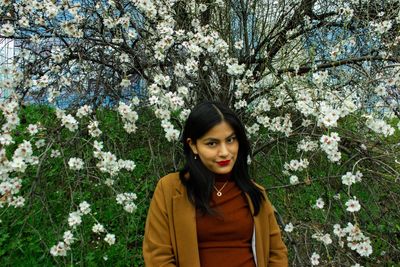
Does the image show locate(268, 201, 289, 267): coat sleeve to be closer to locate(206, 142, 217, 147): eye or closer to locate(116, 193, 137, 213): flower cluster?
locate(206, 142, 217, 147): eye

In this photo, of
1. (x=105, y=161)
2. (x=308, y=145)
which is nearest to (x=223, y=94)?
(x=308, y=145)

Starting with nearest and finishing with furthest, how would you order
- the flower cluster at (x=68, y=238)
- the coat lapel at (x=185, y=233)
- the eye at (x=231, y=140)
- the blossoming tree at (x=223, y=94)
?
1. the coat lapel at (x=185, y=233)
2. the eye at (x=231, y=140)
3. the flower cluster at (x=68, y=238)
4. the blossoming tree at (x=223, y=94)

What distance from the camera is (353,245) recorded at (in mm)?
2404

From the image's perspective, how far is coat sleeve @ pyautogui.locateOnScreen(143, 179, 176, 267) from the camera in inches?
72.1

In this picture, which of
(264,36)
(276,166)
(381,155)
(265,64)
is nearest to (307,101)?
(381,155)

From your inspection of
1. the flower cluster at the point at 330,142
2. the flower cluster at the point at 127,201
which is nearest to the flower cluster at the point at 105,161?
the flower cluster at the point at 127,201

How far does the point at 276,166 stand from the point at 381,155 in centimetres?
89

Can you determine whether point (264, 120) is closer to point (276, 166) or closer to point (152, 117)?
point (276, 166)

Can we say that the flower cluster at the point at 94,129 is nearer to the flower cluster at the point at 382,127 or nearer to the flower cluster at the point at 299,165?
the flower cluster at the point at 299,165

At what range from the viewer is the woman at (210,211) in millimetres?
1854

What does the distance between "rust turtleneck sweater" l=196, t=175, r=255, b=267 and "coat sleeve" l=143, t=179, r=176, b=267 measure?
0.41ft

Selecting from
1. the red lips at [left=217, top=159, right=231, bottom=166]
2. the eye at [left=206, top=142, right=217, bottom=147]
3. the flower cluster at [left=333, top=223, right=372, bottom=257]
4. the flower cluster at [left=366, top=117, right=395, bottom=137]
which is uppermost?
the eye at [left=206, top=142, right=217, bottom=147]

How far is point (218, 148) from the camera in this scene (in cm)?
190

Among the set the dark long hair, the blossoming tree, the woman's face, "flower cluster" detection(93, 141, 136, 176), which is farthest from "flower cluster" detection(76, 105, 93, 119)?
the woman's face
